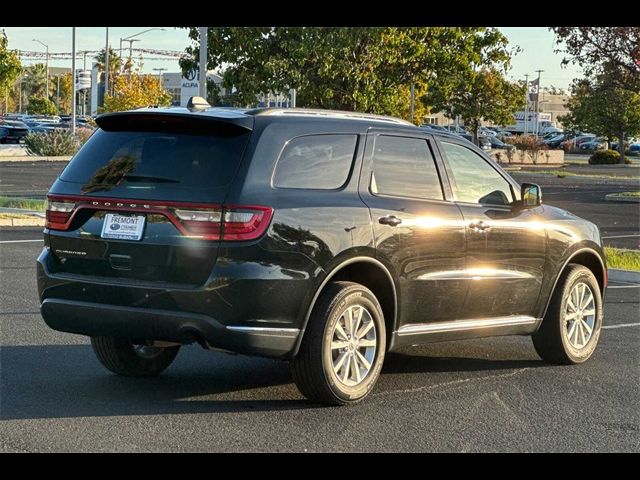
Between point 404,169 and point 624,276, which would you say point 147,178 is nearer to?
point 404,169

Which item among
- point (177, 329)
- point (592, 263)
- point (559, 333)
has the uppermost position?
point (592, 263)

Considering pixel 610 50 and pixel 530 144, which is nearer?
pixel 610 50

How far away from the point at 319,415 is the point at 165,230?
57.8 inches

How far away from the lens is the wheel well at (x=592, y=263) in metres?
9.77

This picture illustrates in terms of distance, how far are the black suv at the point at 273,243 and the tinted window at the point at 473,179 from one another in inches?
0.9

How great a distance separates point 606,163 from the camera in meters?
68.2

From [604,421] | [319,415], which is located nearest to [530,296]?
[604,421]

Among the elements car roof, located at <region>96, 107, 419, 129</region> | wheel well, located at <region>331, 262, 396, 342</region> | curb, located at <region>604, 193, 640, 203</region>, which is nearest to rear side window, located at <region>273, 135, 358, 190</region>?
car roof, located at <region>96, 107, 419, 129</region>

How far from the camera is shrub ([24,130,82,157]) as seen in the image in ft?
177

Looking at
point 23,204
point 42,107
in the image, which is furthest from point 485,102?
point 42,107

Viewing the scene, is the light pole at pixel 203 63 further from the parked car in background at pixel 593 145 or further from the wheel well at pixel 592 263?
the parked car in background at pixel 593 145

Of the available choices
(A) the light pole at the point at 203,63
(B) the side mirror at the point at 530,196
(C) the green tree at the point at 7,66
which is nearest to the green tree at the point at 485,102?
(C) the green tree at the point at 7,66

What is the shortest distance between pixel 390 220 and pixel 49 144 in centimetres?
4783

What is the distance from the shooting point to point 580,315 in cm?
966
